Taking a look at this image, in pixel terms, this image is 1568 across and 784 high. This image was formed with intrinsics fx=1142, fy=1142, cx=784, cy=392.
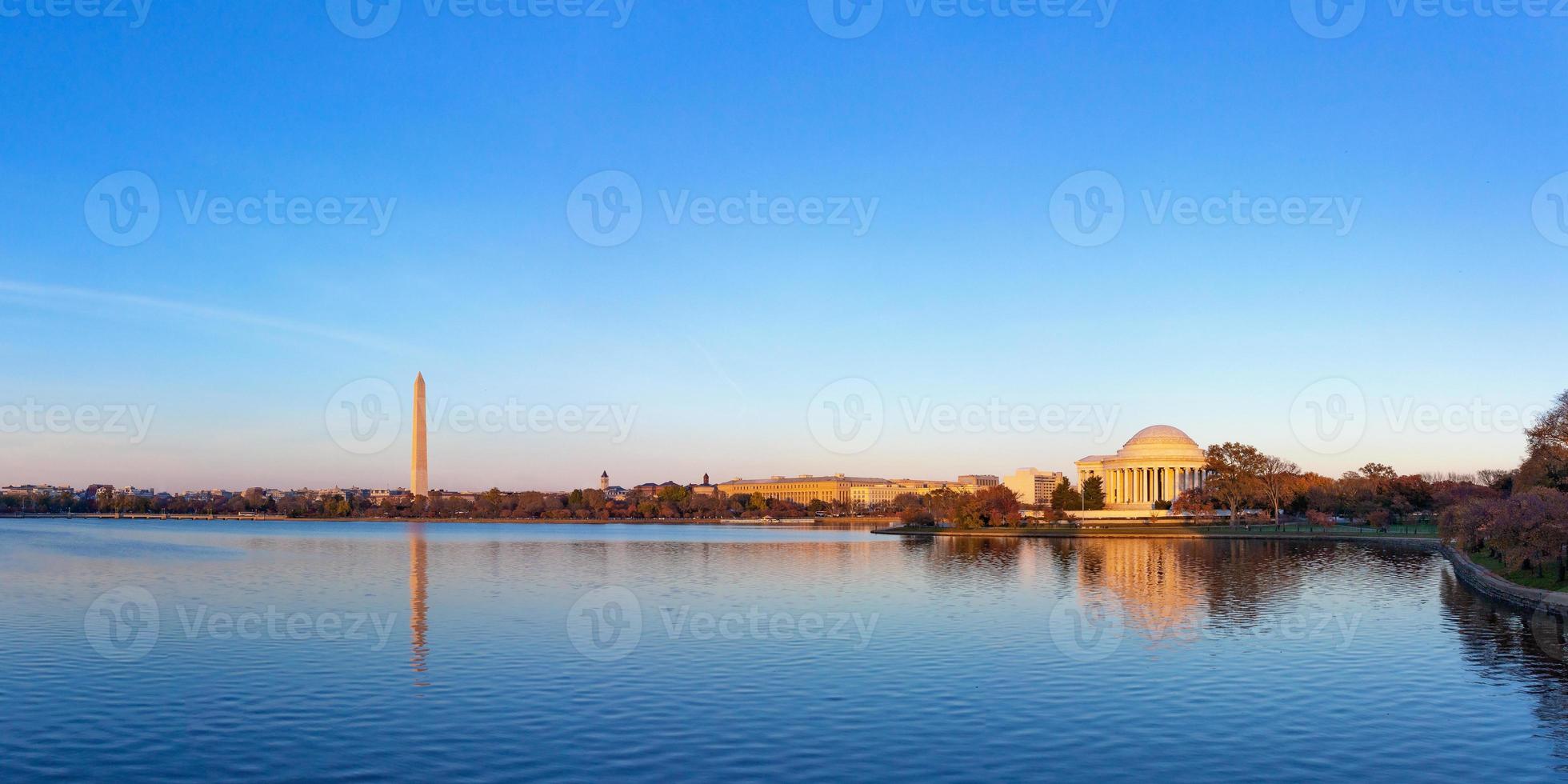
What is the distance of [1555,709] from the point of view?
70.1 feet

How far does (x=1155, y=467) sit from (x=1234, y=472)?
39.5 m

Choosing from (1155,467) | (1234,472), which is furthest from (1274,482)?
(1155,467)

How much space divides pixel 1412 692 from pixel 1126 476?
139481 millimetres

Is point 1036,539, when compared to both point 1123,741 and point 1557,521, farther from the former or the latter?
point 1123,741

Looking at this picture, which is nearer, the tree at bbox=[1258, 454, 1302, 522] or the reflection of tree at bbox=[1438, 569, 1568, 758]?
the reflection of tree at bbox=[1438, 569, 1568, 758]

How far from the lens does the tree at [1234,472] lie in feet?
374

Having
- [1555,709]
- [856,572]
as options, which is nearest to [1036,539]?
[856,572]

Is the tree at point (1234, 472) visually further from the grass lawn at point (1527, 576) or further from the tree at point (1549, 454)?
the grass lawn at point (1527, 576)
